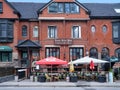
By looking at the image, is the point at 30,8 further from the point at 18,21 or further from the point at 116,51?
the point at 116,51

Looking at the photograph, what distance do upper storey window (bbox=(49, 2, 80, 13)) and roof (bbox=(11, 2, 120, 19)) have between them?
1.17 meters

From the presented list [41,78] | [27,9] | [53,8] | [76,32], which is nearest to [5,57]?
[27,9]

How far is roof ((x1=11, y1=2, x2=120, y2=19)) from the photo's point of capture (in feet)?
140

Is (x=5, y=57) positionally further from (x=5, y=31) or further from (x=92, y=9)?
(x=92, y=9)

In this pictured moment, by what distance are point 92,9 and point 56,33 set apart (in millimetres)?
6612

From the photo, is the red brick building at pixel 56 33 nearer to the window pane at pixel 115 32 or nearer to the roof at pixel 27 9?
the window pane at pixel 115 32

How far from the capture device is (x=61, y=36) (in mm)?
42031

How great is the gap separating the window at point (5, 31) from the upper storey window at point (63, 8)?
19.0 ft

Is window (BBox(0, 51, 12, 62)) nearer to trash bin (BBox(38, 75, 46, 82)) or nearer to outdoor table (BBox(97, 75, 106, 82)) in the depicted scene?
trash bin (BBox(38, 75, 46, 82))

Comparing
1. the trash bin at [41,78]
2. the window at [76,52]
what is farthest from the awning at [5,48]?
the trash bin at [41,78]

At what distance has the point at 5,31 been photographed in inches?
1602

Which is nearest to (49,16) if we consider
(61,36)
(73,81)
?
(61,36)

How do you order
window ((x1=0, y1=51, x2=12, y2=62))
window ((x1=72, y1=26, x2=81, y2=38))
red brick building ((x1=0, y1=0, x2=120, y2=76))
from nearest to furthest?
red brick building ((x1=0, y1=0, x2=120, y2=76)) → window ((x1=0, y1=51, x2=12, y2=62)) → window ((x1=72, y1=26, x2=81, y2=38))

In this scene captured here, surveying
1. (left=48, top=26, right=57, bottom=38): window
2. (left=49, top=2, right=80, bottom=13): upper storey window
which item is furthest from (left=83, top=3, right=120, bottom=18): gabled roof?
(left=48, top=26, right=57, bottom=38): window
